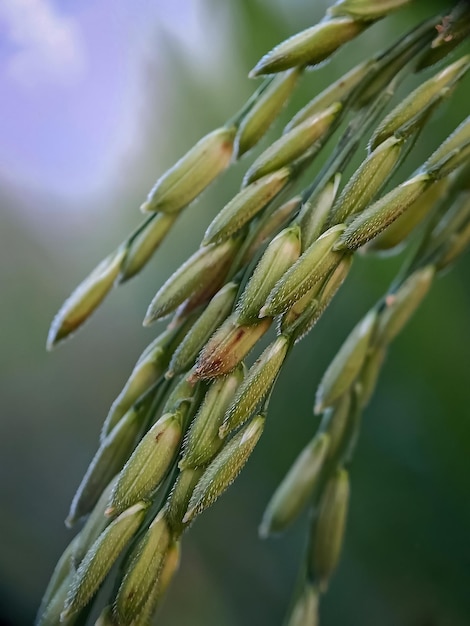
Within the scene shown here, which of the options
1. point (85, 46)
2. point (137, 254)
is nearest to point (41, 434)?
point (137, 254)

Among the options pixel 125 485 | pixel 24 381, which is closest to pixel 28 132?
pixel 24 381

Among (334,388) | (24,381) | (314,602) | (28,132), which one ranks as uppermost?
(28,132)

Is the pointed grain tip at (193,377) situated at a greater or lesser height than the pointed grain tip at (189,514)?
greater

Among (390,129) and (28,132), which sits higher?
(28,132)

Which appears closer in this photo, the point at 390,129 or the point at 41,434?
the point at 390,129

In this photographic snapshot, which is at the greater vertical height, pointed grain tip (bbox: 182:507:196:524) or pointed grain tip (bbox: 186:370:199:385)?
pointed grain tip (bbox: 186:370:199:385)

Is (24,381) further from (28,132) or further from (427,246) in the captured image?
(427,246)
